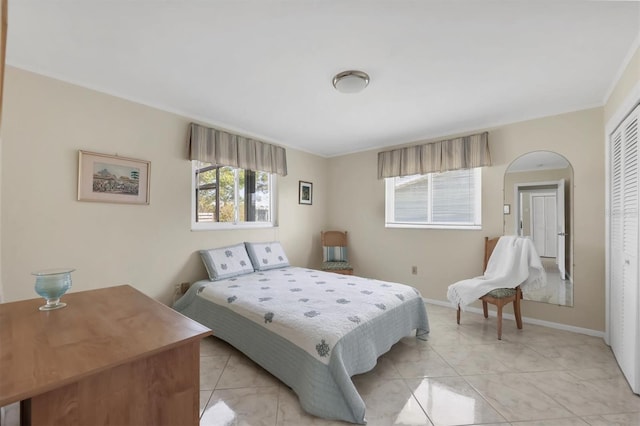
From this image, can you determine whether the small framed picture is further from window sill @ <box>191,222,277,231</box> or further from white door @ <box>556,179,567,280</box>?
white door @ <box>556,179,567,280</box>

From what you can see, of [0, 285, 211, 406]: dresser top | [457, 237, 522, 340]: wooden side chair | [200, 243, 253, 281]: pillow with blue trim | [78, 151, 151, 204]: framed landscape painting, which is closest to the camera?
[0, 285, 211, 406]: dresser top

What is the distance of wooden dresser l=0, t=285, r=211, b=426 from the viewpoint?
77 centimetres

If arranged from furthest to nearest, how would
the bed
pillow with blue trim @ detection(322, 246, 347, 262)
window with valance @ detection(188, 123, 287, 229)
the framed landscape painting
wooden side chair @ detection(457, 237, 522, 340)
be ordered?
pillow with blue trim @ detection(322, 246, 347, 262)
window with valance @ detection(188, 123, 287, 229)
wooden side chair @ detection(457, 237, 522, 340)
the framed landscape painting
the bed

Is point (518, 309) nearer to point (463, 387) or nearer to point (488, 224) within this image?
point (488, 224)

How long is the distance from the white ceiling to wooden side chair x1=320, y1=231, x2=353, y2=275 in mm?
2211

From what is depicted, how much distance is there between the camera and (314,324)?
1897 millimetres

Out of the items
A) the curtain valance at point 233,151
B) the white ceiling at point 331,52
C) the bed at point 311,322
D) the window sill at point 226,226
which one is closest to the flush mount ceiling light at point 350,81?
the white ceiling at point 331,52

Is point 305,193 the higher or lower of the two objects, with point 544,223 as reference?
higher

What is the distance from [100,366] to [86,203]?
2.26 metres

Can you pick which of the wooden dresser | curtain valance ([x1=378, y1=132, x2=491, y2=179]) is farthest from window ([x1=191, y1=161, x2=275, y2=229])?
the wooden dresser

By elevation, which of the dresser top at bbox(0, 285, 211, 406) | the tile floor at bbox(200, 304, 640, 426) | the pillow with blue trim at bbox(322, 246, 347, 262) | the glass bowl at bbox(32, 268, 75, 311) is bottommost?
the tile floor at bbox(200, 304, 640, 426)

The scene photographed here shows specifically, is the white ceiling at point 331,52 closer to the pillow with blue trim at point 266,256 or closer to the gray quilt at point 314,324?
the pillow with blue trim at point 266,256

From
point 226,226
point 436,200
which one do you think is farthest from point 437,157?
point 226,226

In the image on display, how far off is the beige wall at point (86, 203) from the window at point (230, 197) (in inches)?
7.3
